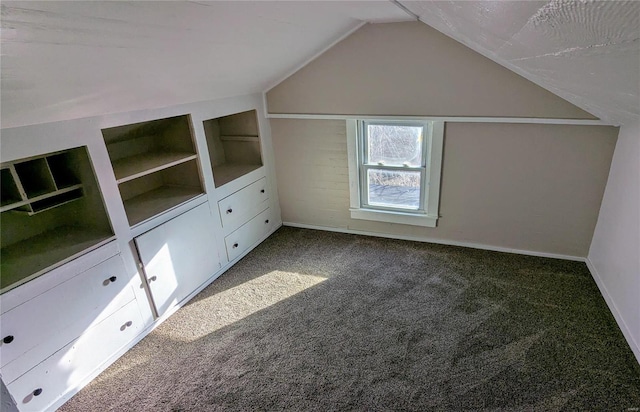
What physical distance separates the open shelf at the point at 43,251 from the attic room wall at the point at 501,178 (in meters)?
1.98

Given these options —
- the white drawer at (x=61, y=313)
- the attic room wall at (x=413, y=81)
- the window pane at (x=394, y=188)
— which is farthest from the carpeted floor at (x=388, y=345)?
→ the attic room wall at (x=413, y=81)

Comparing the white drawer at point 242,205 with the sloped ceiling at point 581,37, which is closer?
the sloped ceiling at point 581,37

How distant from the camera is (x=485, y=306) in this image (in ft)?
8.30

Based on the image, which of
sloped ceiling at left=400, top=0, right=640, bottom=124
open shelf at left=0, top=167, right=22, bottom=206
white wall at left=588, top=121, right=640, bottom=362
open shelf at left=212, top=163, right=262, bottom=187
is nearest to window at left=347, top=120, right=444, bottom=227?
open shelf at left=212, top=163, right=262, bottom=187

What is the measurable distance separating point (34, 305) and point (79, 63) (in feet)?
4.26

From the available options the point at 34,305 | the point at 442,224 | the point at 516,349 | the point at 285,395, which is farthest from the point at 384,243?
the point at 34,305

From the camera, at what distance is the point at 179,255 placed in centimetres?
Result: 271

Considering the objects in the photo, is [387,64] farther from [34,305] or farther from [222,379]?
[34,305]

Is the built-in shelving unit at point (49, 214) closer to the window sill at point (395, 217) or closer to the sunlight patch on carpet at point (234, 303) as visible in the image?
the sunlight patch on carpet at point (234, 303)

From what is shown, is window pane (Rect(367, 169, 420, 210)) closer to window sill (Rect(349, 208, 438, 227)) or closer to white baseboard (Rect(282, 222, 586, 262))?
window sill (Rect(349, 208, 438, 227))

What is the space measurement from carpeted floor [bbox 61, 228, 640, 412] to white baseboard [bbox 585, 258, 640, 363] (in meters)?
0.04

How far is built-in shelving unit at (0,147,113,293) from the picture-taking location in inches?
75.7

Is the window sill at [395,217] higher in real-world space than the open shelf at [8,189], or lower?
lower

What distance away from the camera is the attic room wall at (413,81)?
266cm
